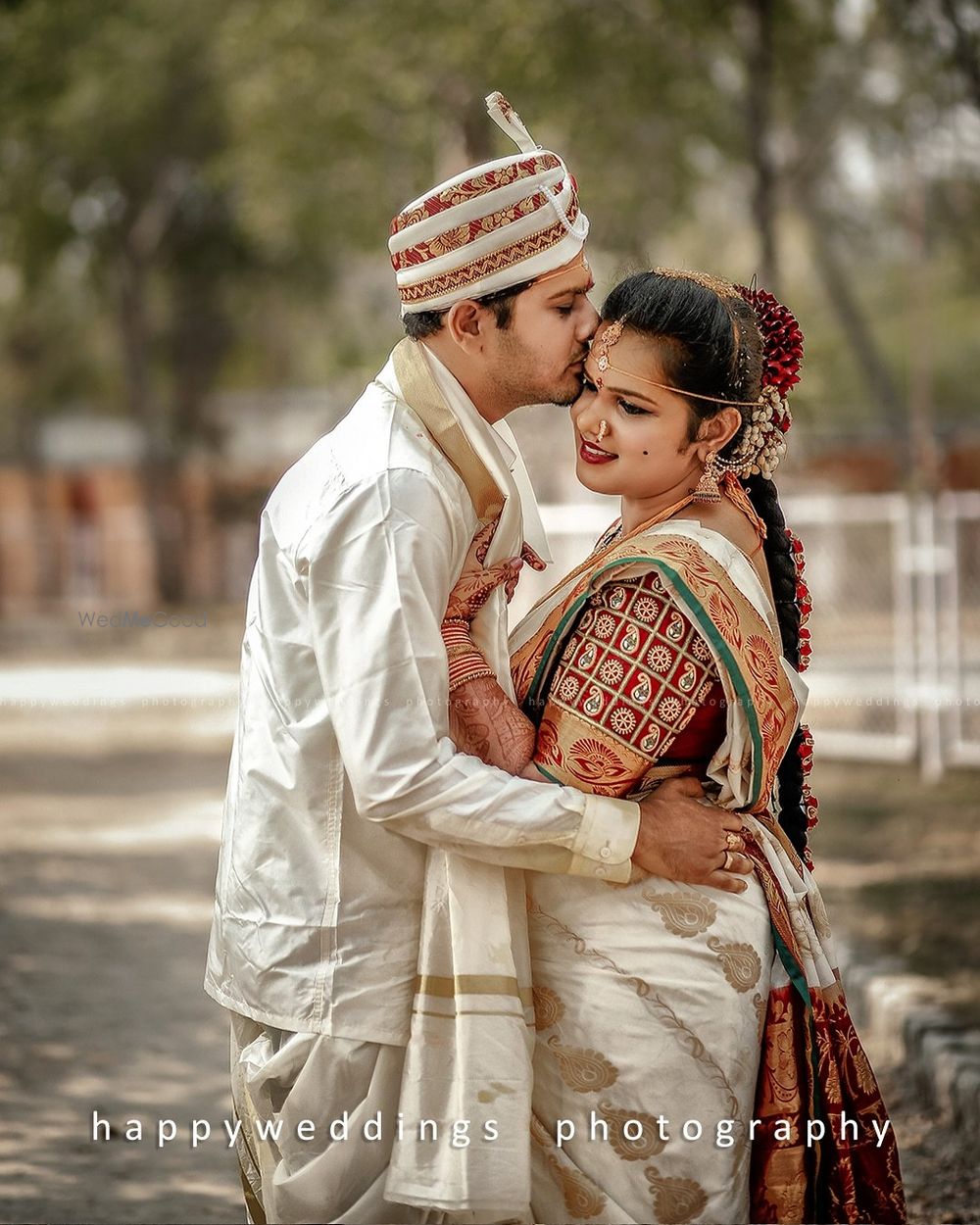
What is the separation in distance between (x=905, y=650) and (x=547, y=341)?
855cm

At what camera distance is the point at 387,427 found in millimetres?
2963

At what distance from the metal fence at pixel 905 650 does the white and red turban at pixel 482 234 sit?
286 inches

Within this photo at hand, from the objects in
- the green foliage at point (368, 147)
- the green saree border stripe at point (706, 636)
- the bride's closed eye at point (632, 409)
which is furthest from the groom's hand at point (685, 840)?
the green foliage at point (368, 147)

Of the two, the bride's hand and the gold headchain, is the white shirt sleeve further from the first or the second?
the gold headchain

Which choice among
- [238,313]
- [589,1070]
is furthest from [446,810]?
[238,313]

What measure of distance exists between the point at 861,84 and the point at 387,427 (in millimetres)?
24538

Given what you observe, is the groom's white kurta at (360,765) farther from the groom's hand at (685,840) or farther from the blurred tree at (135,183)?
the blurred tree at (135,183)

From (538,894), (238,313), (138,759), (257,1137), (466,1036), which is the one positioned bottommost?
(138,759)

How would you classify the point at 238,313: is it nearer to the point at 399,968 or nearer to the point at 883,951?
the point at 883,951

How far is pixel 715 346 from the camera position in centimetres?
301

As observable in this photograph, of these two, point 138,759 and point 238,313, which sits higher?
point 238,313

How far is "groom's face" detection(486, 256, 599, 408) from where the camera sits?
3062 millimetres

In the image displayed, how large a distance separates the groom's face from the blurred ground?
2540mm

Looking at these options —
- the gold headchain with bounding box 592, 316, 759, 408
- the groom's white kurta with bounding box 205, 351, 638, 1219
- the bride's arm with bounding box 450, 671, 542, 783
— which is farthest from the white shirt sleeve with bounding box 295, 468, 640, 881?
the gold headchain with bounding box 592, 316, 759, 408
